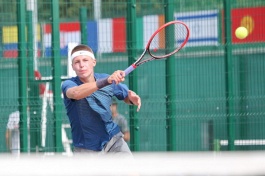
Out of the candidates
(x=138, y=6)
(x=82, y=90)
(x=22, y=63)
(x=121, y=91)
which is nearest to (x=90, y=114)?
(x=121, y=91)

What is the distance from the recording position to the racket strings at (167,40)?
10.3m

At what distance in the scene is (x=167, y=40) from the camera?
10.4 metres

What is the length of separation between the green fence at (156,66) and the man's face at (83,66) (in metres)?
2.25

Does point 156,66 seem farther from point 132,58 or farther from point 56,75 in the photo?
point 56,75

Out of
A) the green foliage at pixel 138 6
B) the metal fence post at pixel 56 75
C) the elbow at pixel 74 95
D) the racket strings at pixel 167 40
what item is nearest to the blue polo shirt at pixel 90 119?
the elbow at pixel 74 95

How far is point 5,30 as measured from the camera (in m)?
10.5

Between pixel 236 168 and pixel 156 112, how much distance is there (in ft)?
19.8

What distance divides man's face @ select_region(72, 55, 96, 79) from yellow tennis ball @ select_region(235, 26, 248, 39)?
3162mm

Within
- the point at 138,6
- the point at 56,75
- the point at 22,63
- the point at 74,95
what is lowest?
the point at 74,95

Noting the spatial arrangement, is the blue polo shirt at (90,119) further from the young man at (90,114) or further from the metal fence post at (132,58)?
the metal fence post at (132,58)

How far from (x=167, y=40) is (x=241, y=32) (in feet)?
3.36

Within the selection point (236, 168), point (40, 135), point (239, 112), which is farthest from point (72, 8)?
point (236, 168)

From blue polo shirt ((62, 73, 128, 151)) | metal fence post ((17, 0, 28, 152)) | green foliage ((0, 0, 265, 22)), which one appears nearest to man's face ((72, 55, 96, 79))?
blue polo shirt ((62, 73, 128, 151))

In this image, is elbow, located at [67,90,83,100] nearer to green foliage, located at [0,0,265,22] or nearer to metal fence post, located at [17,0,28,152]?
metal fence post, located at [17,0,28,152]
